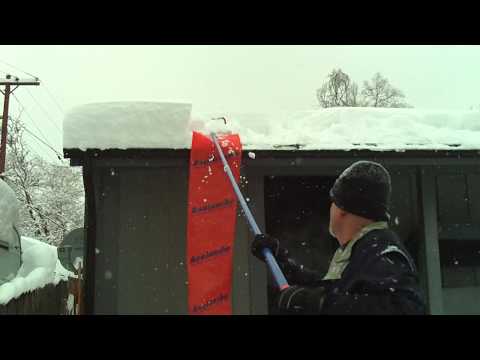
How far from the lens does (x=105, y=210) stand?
452 centimetres

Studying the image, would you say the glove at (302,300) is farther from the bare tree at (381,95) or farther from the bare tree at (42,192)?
the bare tree at (381,95)

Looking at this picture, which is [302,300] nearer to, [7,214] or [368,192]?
[368,192]

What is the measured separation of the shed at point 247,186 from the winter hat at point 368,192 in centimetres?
247

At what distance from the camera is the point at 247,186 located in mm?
4707

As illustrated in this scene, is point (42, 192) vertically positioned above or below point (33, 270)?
above

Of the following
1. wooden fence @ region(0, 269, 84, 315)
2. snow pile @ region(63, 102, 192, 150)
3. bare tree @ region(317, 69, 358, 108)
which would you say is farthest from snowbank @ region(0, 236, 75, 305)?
bare tree @ region(317, 69, 358, 108)

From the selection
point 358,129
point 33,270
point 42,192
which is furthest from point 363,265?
point 42,192

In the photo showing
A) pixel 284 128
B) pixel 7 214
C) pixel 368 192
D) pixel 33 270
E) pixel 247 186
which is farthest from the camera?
pixel 33 270

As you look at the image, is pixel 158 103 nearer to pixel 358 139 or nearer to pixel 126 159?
pixel 126 159

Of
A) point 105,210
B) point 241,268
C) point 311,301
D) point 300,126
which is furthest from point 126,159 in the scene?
point 311,301

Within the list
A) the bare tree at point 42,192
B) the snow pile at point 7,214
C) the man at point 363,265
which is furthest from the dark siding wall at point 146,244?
the bare tree at point 42,192

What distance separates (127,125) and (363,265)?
3.05 meters
